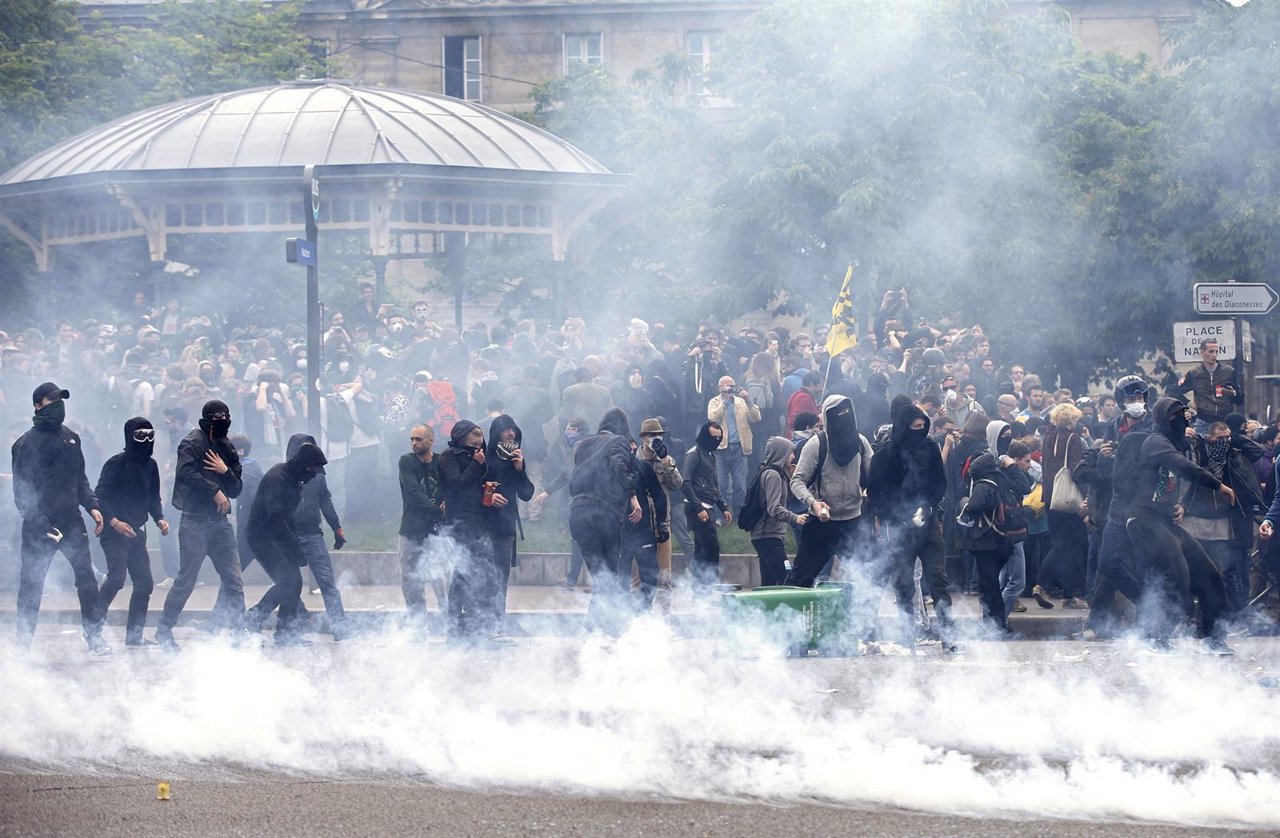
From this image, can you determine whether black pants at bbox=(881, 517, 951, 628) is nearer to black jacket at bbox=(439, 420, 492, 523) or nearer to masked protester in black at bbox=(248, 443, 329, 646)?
black jacket at bbox=(439, 420, 492, 523)

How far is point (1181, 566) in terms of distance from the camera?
8594 millimetres

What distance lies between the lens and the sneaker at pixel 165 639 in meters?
9.47

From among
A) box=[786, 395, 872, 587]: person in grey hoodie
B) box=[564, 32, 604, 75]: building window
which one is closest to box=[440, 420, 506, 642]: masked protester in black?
box=[786, 395, 872, 587]: person in grey hoodie

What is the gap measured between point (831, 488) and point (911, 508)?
47cm

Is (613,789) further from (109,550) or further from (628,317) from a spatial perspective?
(628,317)

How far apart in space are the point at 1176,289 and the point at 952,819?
14323mm

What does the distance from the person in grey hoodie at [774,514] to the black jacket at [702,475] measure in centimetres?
47

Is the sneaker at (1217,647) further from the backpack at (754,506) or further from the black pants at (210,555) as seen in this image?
the black pants at (210,555)

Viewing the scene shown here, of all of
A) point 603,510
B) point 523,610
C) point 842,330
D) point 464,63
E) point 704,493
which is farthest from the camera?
point 464,63

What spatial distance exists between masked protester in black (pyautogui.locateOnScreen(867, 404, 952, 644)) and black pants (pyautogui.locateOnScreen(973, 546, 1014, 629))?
1.73ft

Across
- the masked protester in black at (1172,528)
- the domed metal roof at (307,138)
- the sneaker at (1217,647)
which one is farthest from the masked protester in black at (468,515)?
the domed metal roof at (307,138)

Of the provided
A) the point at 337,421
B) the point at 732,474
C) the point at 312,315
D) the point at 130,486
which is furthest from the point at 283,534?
the point at 732,474

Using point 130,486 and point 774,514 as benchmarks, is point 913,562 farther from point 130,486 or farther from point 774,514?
point 130,486

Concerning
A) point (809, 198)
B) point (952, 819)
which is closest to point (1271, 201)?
point (809, 198)
